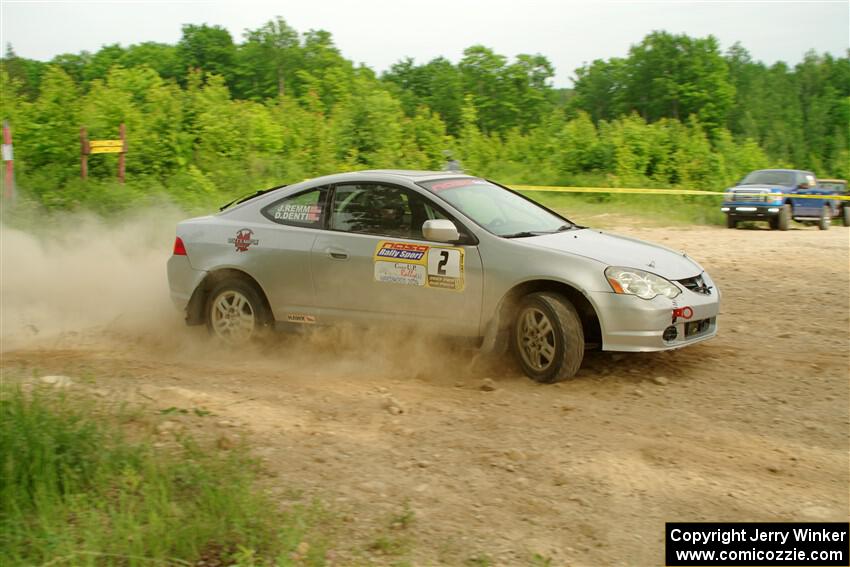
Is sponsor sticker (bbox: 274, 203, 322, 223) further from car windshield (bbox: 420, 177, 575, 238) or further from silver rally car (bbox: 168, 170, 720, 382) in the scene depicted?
car windshield (bbox: 420, 177, 575, 238)

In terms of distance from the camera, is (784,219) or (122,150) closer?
(122,150)

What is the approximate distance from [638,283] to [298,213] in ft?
9.84

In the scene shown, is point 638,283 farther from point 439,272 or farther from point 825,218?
point 825,218

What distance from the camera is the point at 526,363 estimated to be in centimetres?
668

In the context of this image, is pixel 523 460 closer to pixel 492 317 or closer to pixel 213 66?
pixel 492 317

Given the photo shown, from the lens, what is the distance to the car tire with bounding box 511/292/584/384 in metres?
6.45

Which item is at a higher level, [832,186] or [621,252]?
[832,186]

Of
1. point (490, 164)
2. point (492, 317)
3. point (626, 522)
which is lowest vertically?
point (626, 522)

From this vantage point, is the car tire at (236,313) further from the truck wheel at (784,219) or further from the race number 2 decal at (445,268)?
the truck wheel at (784,219)

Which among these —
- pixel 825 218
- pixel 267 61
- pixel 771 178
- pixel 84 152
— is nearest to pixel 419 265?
pixel 84 152

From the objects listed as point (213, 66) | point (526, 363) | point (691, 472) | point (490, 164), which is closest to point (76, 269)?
point (526, 363)

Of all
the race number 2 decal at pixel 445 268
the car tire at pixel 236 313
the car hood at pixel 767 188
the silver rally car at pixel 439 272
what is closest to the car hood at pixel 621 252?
the silver rally car at pixel 439 272

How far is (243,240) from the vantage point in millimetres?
7738

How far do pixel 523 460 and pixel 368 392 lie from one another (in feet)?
5.64
